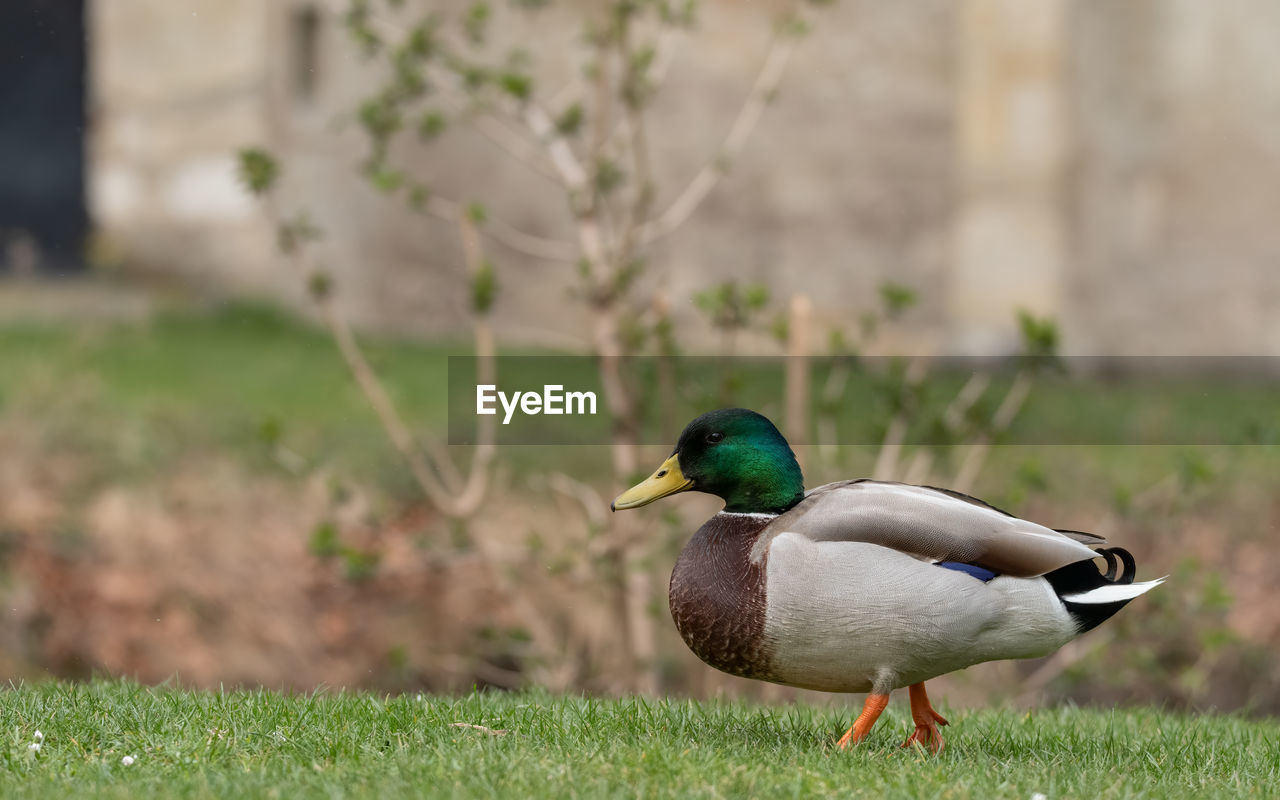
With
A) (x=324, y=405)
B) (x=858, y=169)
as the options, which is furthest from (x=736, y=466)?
(x=858, y=169)

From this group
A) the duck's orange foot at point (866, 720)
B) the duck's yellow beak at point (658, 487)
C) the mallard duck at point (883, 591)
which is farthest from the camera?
the duck's yellow beak at point (658, 487)

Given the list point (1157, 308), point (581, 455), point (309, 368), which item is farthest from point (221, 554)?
point (1157, 308)

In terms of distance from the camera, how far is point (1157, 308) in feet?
41.4

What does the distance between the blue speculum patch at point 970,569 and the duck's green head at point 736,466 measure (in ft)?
1.44

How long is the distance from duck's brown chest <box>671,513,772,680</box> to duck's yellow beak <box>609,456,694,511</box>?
146 millimetres

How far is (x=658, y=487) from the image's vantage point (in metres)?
3.92

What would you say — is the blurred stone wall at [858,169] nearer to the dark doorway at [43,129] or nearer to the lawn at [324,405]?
the lawn at [324,405]

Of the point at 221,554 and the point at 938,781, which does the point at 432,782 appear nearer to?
the point at 938,781

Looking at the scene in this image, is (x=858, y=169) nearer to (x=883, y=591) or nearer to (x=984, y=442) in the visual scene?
(x=984, y=442)

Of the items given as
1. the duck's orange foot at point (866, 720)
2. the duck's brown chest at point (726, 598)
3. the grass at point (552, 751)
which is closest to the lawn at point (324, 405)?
the grass at point (552, 751)

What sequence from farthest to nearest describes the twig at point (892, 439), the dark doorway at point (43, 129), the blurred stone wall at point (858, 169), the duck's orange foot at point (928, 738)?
1. the dark doorway at point (43, 129)
2. the blurred stone wall at point (858, 169)
3. the twig at point (892, 439)
4. the duck's orange foot at point (928, 738)

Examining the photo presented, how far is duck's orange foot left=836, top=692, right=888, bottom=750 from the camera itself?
3744 millimetres

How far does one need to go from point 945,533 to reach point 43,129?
16689mm

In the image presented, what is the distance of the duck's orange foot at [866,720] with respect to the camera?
3744 mm
